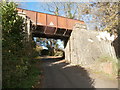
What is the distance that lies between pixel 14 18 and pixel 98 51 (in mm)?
8516

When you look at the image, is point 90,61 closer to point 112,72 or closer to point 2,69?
point 112,72

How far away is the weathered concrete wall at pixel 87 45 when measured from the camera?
35.6ft

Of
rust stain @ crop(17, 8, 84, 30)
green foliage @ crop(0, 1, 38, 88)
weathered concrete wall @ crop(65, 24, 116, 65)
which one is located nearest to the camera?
green foliage @ crop(0, 1, 38, 88)

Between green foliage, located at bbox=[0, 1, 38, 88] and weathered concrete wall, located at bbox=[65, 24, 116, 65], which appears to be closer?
green foliage, located at bbox=[0, 1, 38, 88]

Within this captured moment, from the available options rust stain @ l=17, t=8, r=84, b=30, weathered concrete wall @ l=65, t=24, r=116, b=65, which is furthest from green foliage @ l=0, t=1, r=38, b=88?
weathered concrete wall @ l=65, t=24, r=116, b=65

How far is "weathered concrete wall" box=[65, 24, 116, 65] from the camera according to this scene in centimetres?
1084

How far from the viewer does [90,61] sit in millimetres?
10469

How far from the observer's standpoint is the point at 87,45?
11.3 metres

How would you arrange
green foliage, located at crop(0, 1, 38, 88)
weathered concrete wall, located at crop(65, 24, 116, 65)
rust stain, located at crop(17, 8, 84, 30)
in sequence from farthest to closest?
rust stain, located at crop(17, 8, 84, 30) < weathered concrete wall, located at crop(65, 24, 116, 65) < green foliage, located at crop(0, 1, 38, 88)

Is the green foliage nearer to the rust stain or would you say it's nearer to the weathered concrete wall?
the rust stain

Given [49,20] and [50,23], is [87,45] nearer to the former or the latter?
[50,23]

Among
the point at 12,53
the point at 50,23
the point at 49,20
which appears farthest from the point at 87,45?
the point at 12,53

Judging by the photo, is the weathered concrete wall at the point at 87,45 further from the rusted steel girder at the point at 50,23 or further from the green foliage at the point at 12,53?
the green foliage at the point at 12,53

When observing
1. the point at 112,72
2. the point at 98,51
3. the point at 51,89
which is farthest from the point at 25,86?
the point at 98,51
